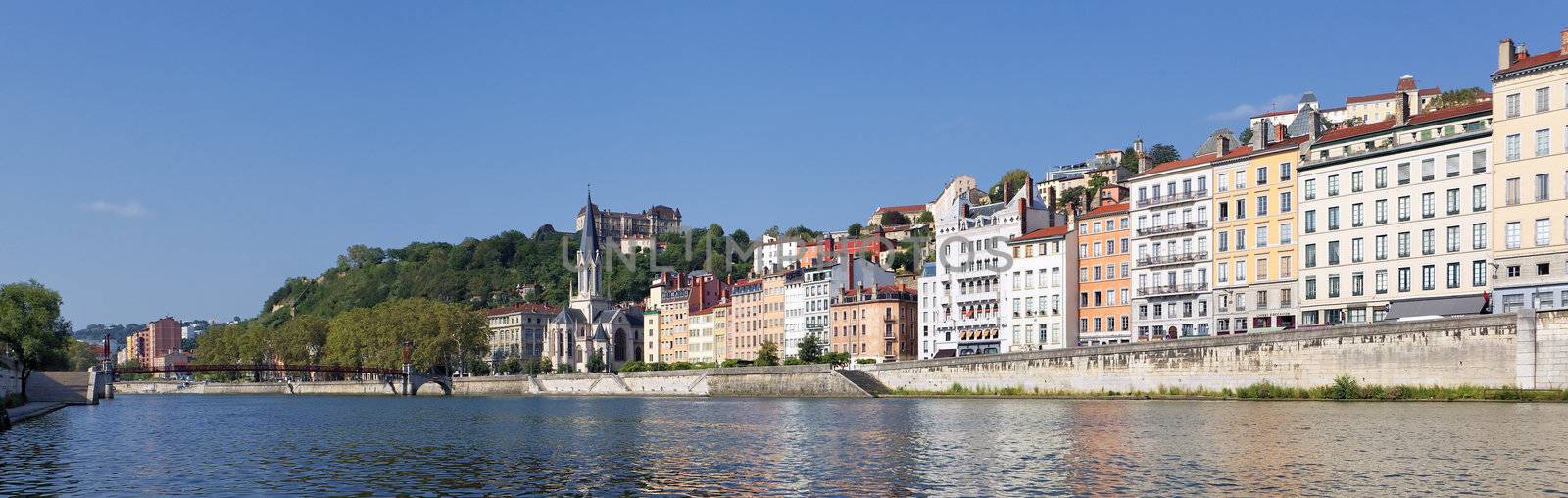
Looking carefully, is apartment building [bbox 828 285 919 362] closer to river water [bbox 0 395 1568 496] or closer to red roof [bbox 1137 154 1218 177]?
red roof [bbox 1137 154 1218 177]

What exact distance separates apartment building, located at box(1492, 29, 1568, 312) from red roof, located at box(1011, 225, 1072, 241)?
112 feet

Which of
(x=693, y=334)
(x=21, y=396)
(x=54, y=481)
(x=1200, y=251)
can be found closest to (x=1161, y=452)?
(x=54, y=481)

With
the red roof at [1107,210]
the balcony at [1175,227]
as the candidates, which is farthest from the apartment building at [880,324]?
the balcony at [1175,227]

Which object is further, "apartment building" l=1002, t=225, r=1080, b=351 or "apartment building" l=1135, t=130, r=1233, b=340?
"apartment building" l=1002, t=225, r=1080, b=351

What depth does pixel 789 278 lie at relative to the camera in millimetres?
136875

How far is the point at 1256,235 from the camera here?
3113 inches

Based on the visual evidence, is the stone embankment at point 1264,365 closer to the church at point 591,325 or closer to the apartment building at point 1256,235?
the apartment building at point 1256,235

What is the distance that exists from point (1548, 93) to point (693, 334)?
10649 cm

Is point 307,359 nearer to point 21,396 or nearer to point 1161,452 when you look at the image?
point 21,396

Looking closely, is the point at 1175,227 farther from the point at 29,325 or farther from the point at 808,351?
the point at 29,325

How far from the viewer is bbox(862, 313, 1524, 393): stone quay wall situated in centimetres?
5672

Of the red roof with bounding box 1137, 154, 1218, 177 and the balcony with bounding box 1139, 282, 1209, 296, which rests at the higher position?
the red roof with bounding box 1137, 154, 1218, 177

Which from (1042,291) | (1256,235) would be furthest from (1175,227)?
(1042,291)

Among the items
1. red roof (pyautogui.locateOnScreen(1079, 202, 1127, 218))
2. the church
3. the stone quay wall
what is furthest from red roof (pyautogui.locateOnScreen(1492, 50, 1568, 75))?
the church
